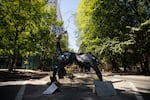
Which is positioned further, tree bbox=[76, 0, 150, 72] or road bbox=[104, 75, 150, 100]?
tree bbox=[76, 0, 150, 72]

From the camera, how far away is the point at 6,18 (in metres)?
30.4

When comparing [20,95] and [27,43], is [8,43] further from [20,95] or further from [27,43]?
[20,95]

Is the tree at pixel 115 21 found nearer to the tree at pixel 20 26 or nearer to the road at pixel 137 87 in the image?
the tree at pixel 20 26

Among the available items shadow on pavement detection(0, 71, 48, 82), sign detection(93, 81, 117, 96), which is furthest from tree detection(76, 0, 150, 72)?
sign detection(93, 81, 117, 96)

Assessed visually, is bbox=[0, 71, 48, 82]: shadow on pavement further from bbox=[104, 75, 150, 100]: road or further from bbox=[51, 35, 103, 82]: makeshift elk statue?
bbox=[51, 35, 103, 82]: makeshift elk statue

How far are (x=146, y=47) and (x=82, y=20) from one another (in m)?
15.8

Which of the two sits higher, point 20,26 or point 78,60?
point 20,26

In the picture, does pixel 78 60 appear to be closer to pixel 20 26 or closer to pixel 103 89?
pixel 103 89

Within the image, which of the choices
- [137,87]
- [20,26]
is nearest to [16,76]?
[20,26]

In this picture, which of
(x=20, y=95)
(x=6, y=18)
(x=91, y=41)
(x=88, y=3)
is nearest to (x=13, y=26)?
(x=6, y=18)

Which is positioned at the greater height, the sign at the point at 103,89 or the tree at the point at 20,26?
the tree at the point at 20,26

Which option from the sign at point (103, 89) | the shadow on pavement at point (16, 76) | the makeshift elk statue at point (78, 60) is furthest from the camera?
the shadow on pavement at point (16, 76)

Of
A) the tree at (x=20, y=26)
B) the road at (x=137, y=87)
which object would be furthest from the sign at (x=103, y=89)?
the tree at (x=20, y=26)

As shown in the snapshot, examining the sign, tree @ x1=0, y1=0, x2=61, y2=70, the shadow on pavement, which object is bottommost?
the sign
